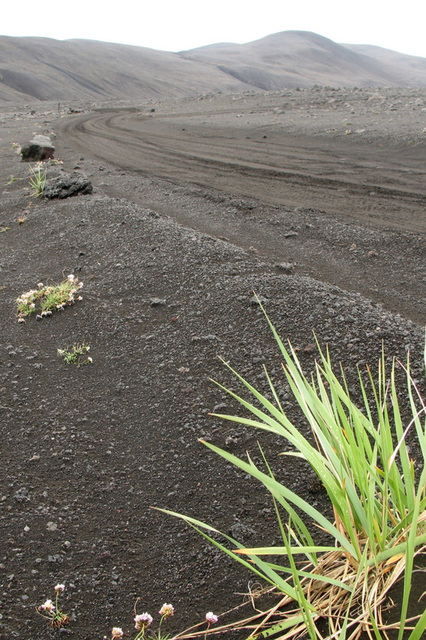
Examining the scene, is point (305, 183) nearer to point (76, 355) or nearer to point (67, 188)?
point (67, 188)

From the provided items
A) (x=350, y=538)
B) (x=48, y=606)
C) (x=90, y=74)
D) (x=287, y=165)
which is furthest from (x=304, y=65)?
(x=48, y=606)

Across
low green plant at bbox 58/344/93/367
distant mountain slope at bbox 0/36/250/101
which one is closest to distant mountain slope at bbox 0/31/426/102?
distant mountain slope at bbox 0/36/250/101

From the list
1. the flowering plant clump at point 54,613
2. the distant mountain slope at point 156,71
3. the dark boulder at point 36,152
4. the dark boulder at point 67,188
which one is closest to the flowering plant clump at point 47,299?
the flowering plant clump at point 54,613

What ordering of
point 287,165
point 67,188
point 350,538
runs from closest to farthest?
point 350,538 → point 67,188 → point 287,165

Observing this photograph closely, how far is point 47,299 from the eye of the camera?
4.23m

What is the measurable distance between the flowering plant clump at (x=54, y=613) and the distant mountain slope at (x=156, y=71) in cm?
4596

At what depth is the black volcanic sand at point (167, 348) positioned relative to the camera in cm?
208

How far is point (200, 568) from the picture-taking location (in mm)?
2020

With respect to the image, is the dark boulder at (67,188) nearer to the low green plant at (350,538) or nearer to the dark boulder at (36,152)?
the dark boulder at (36,152)

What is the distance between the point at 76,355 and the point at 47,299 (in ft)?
2.93

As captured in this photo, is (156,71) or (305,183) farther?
(156,71)

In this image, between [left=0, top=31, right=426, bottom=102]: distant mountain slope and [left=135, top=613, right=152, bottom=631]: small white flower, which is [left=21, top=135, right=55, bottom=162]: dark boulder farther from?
[left=0, top=31, right=426, bottom=102]: distant mountain slope

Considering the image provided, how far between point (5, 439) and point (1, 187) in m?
6.81

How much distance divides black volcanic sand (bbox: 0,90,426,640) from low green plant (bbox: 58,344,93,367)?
59 mm
